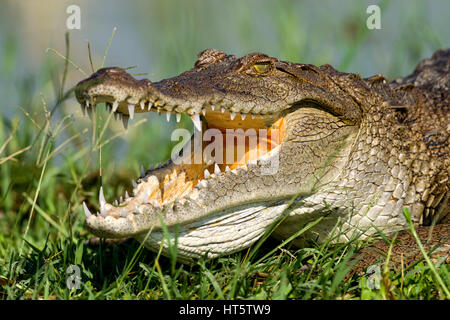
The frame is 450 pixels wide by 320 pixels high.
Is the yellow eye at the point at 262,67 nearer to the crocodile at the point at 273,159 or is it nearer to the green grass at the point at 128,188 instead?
the crocodile at the point at 273,159

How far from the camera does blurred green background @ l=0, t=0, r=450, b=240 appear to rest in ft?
16.2

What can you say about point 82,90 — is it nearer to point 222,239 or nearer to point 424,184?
point 222,239

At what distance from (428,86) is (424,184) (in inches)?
51.0

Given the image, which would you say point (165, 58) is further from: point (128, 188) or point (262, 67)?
point (262, 67)

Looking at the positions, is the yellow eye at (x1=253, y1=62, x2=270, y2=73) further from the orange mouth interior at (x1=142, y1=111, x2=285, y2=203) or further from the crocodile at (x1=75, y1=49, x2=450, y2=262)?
the orange mouth interior at (x1=142, y1=111, x2=285, y2=203)

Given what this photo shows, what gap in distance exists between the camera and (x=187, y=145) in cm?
347

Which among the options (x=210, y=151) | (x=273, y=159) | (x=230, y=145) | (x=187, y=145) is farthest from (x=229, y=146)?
(x=273, y=159)

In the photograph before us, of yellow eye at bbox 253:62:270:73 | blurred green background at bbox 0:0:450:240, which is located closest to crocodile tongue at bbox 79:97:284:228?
yellow eye at bbox 253:62:270:73

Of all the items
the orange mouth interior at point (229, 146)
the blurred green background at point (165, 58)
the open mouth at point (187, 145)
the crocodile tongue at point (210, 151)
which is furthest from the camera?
the blurred green background at point (165, 58)

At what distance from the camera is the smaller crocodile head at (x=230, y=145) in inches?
106

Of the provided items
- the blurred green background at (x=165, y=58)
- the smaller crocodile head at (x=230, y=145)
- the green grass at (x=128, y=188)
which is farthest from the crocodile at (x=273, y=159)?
the blurred green background at (x=165, y=58)

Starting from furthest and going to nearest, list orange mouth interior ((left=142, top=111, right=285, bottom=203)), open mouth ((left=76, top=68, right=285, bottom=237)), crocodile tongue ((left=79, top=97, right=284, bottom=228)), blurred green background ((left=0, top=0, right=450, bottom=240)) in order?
1. blurred green background ((left=0, top=0, right=450, bottom=240))
2. orange mouth interior ((left=142, top=111, right=285, bottom=203))
3. crocodile tongue ((left=79, top=97, right=284, bottom=228))
4. open mouth ((left=76, top=68, right=285, bottom=237))
